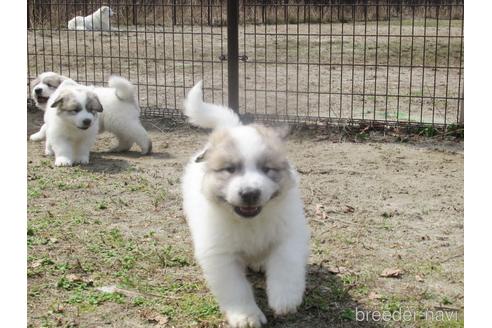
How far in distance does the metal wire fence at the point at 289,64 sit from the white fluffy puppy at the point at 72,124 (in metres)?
1.45

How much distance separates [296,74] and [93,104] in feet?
11.8

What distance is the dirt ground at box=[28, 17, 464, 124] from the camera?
7.11 m

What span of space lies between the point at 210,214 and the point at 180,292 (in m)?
0.47

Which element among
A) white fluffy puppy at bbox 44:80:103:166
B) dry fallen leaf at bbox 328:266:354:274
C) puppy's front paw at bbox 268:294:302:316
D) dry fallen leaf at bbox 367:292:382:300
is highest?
white fluffy puppy at bbox 44:80:103:166

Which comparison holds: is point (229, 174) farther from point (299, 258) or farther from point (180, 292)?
point (180, 292)

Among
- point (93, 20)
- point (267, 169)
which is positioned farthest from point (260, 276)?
point (93, 20)

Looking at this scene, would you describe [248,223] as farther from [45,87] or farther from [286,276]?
[45,87]

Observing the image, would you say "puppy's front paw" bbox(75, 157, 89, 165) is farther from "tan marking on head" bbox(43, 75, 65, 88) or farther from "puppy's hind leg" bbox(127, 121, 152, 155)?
"tan marking on head" bbox(43, 75, 65, 88)

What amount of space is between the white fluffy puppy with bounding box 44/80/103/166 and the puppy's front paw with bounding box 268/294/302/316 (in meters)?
3.41

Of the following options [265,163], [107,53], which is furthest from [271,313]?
[107,53]

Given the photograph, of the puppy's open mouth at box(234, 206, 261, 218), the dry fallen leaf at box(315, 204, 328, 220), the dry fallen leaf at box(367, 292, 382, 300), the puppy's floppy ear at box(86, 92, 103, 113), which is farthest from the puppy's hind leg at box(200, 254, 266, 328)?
the puppy's floppy ear at box(86, 92, 103, 113)

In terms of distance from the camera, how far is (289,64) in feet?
29.3

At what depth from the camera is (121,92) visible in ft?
20.7

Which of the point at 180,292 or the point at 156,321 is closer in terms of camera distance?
the point at 156,321
